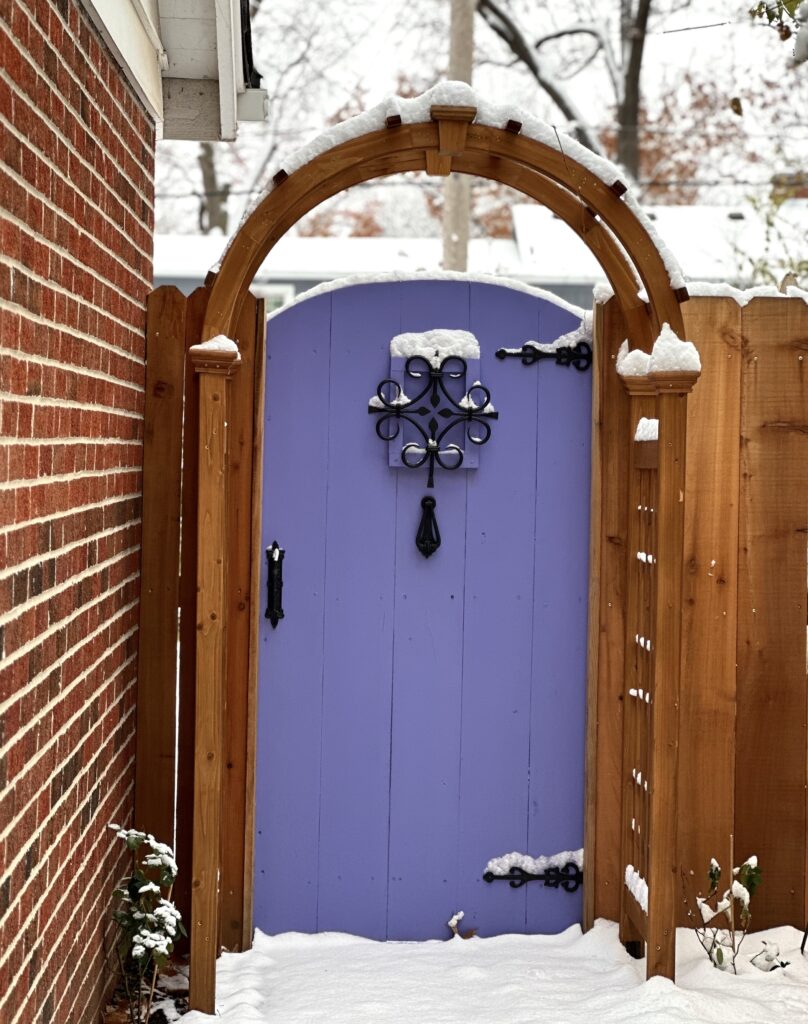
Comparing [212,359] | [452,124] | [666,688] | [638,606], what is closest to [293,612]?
[212,359]

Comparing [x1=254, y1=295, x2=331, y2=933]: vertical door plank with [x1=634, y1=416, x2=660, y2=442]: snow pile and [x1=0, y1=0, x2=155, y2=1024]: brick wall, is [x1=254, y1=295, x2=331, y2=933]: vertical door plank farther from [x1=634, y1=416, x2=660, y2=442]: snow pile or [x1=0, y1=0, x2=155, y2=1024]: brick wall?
[x1=634, y1=416, x2=660, y2=442]: snow pile

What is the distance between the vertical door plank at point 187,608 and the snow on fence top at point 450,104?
0.56 meters

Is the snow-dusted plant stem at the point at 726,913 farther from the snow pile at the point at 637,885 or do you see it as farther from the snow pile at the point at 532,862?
the snow pile at the point at 532,862

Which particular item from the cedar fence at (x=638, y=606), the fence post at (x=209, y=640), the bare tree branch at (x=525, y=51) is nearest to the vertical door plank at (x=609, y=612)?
Result: the cedar fence at (x=638, y=606)

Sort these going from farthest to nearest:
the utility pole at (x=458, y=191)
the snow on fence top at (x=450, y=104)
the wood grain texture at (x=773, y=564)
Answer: the utility pole at (x=458, y=191), the wood grain texture at (x=773, y=564), the snow on fence top at (x=450, y=104)

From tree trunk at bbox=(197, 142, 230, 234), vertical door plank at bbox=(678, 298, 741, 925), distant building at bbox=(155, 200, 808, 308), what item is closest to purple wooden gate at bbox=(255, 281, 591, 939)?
vertical door plank at bbox=(678, 298, 741, 925)

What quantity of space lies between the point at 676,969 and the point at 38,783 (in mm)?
2048

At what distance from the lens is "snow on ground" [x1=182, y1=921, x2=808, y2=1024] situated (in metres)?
3.25

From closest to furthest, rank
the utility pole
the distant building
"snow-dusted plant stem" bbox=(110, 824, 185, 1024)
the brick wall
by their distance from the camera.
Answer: the brick wall < "snow-dusted plant stem" bbox=(110, 824, 185, 1024) < the utility pole < the distant building

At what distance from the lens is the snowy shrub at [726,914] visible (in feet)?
11.6

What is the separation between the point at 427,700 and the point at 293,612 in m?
0.49

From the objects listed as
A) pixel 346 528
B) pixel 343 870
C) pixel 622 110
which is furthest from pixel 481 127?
pixel 622 110

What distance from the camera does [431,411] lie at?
381 cm

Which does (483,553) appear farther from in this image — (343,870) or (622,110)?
(622,110)
